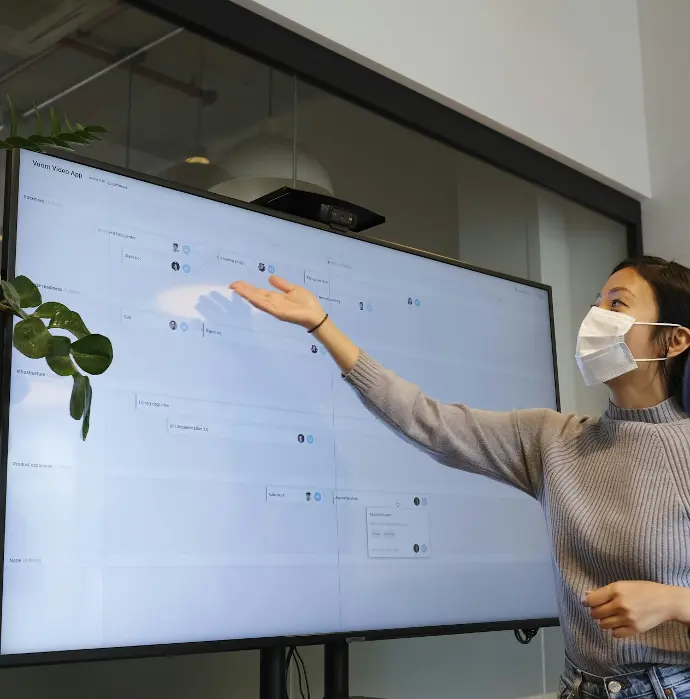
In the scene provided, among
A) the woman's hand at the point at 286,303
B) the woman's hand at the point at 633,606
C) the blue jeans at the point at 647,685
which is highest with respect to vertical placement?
the woman's hand at the point at 286,303

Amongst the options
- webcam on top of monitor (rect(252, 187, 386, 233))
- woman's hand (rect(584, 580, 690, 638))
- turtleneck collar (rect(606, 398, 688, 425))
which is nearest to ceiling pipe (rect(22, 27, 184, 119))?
webcam on top of monitor (rect(252, 187, 386, 233))

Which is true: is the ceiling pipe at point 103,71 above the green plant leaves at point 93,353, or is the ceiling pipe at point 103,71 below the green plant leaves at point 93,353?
above

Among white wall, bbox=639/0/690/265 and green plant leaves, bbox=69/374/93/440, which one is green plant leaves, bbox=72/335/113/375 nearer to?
green plant leaves, bbox=69/374/93/440

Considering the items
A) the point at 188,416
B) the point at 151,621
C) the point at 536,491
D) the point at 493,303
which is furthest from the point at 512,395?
the point at 151,621

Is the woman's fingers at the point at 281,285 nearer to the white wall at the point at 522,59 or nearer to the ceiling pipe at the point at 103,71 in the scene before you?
the ceiling pipe at the point at 103,71

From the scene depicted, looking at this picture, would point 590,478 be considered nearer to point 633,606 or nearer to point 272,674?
point 633,606

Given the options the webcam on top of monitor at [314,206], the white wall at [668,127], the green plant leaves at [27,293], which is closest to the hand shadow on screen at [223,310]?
the webcam on top of monitor at [314,206]

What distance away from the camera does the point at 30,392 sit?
154 cm

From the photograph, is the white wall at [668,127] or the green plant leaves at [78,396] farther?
the white wall at [668,127]

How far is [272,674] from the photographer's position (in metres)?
1.83

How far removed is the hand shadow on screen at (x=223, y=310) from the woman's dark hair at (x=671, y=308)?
2.45 feet

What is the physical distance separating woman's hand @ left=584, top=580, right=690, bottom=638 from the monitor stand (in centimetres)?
77

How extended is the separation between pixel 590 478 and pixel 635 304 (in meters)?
0.32

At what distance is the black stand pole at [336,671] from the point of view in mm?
1965
